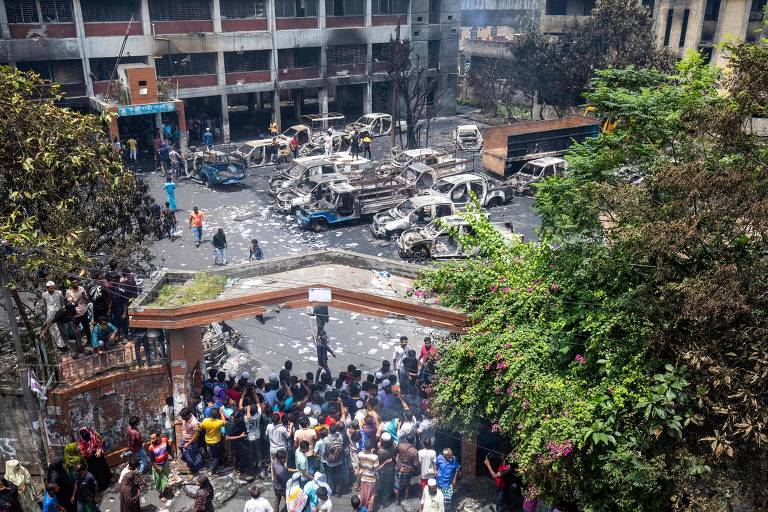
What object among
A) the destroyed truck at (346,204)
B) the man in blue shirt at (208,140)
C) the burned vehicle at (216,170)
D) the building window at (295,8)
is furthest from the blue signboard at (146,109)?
the destroyed truck at (346,204)

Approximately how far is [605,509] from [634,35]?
100 ft

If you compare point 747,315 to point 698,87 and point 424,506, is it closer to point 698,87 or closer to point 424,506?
point 698,87

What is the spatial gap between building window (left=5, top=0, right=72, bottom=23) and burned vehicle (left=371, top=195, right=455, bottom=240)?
64.6 feet

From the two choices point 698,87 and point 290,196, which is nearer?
point 698,87

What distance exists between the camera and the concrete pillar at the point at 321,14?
1452 inches

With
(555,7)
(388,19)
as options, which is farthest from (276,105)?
(555,7)

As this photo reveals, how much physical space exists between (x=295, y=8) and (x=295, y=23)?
809mm

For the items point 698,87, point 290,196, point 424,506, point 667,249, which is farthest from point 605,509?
point 290,196

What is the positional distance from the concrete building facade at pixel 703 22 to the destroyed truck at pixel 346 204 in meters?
18.1

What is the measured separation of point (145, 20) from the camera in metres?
32.6

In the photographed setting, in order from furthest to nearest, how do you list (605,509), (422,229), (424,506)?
(422,229), (424,506), (605,509)

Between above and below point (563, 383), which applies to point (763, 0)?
above

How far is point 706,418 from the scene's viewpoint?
7.50m

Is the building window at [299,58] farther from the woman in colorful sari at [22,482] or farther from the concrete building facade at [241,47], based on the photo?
the woman in colorful sari at [22,482]
